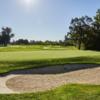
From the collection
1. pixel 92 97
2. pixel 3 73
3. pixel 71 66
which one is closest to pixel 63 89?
pixel 92 97

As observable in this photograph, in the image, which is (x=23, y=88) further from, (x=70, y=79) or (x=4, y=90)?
(x=70, y=79)

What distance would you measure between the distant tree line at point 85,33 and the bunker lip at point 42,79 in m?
55.0

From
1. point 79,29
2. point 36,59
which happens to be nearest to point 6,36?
point 79,29

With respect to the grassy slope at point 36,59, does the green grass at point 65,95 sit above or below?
below

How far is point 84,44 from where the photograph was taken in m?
82.9

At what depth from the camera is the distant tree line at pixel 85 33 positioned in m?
80.9

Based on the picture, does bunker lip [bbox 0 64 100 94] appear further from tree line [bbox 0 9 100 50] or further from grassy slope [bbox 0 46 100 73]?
tree line [bbox 0 9 100 50]

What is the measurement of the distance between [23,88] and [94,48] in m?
65.3

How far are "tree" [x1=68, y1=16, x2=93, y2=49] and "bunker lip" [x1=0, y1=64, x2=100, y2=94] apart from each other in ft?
193

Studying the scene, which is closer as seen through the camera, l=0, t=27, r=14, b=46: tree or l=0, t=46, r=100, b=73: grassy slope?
l=0, t=46, r=100, b=73: grassy slope

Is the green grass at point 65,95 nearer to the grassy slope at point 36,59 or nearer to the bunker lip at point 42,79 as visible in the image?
the bunker lip at point 42,79

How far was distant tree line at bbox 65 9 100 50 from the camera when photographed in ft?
266

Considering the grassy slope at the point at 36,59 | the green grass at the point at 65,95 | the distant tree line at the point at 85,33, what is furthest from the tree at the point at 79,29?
the green grass at the point at 65,95

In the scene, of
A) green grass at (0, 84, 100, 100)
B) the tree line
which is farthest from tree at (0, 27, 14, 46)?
green grass at (0, 84, 100, 100)
